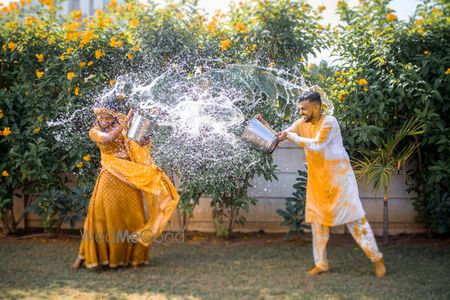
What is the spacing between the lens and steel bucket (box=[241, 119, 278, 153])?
4539 millimetres

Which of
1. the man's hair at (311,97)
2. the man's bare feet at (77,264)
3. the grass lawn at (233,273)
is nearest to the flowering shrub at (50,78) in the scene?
the grass lawn at (233,273)

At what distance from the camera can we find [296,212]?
620 cm

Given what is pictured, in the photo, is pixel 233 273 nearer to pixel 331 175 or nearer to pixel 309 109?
pixel 331 175

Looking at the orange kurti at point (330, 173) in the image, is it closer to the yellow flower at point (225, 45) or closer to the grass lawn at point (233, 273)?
the grass lawn at point (233, 273)

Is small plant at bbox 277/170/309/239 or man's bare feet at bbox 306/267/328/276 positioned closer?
man's bare feet at bbox 306/267/328/276

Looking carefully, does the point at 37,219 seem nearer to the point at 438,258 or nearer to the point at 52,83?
the point at 52,83

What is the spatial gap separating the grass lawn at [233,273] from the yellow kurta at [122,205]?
0.17 m

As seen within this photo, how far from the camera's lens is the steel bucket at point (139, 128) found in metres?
4.73

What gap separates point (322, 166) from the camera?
4.71 meters

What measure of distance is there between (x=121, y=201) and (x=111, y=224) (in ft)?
0.75

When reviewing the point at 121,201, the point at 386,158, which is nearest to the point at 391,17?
the point at 386,158

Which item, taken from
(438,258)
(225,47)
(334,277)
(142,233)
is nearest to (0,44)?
(225,47)

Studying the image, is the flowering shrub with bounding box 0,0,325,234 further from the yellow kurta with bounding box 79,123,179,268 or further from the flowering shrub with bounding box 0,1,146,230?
the yellow kurta with bounding box 79,123,179,268

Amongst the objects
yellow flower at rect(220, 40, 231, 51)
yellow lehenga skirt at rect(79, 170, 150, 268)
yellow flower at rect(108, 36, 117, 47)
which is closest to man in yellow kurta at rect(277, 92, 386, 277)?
yellow lehenga skirt at rect(79, 170, 150, 268)
